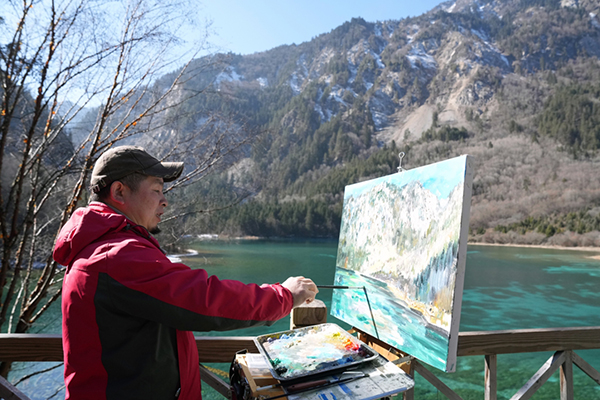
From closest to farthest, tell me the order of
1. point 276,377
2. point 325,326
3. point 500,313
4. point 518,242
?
point 276,377 < point 325,326 < point 500,313 < point 518,242

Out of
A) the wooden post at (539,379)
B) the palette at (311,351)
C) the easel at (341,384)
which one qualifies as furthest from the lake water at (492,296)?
the easel at (341,384)

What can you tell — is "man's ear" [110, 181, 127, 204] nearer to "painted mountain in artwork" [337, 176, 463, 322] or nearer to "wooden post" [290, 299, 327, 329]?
"wooden post" [290, 299, 327, 329]

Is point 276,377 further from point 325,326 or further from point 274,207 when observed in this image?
point 274,207

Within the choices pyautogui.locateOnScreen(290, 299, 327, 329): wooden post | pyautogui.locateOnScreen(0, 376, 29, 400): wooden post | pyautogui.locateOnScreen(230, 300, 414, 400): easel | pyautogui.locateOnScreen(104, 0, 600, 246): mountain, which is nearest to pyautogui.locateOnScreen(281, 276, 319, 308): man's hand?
pyautogui.locateOnScreen(230, 300, 414, 400): easel

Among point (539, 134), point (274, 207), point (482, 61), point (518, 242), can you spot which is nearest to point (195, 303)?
point (274, 207)

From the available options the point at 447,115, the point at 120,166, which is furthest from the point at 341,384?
the point at 447,115

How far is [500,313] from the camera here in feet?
66.2

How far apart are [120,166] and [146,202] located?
123mm

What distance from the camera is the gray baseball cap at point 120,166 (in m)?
1.02

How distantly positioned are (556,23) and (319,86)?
62210 mm

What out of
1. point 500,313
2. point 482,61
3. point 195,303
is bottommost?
point 500,313

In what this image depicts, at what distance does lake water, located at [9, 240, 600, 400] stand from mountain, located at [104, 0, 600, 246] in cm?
1199

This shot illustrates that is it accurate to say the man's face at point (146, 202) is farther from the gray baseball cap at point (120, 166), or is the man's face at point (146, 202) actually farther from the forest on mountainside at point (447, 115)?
the forest on mountainside at point (447, 115)

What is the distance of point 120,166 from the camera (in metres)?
1.03
